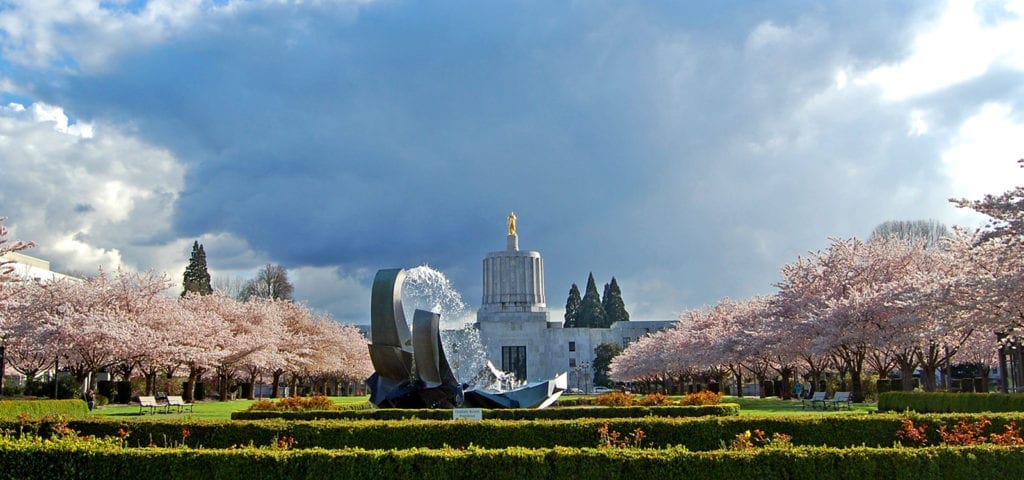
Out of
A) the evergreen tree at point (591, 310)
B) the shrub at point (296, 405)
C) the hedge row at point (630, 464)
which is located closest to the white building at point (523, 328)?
the evergreen tree at point (591, 310)

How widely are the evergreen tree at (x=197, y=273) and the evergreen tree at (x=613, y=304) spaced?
5122 cm

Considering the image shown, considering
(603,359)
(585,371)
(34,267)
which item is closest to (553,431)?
(34,267)

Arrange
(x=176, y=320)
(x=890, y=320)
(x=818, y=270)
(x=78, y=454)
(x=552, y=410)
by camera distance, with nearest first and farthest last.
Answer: (x=78, y=454) < (x=552, y=410) < (x=890, y=320) < (x=818, y=270) < (x=176, y=320)

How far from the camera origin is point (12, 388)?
127ft

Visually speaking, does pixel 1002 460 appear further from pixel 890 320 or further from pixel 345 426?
pixel 890 320

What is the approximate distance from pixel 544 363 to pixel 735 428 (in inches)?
3163

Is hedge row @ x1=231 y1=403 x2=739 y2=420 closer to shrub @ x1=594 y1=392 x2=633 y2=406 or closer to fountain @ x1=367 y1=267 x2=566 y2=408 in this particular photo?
fountain @ x1=367 y1=267 x2=566 y2=408

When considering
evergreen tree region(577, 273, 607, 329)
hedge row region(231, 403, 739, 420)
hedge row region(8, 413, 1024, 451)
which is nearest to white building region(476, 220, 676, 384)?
evergreen tree region(577, 273, 607, 329)

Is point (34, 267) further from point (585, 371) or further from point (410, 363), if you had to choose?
point (585, 371)

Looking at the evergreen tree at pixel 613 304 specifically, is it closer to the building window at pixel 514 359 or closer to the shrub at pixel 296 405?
the building window at pixel 514 359

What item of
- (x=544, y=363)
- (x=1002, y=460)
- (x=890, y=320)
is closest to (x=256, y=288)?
(x=544, y=363)

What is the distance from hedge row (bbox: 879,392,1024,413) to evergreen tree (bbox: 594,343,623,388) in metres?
68.1

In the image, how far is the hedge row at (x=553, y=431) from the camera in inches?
542

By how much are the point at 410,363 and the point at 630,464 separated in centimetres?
1527
